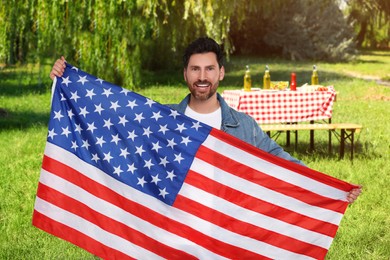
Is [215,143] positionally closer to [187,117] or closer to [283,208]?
[187,117]

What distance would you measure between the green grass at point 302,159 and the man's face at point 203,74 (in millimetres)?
2564

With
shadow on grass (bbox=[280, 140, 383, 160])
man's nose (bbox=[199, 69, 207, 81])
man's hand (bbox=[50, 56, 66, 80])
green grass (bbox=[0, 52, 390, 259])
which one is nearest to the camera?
man's nose (bbox=[199, 69, 207, 81])

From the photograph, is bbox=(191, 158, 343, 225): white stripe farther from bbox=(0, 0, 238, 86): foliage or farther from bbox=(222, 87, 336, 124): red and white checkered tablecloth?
bbox=(0, 0, 238, 86): foliage

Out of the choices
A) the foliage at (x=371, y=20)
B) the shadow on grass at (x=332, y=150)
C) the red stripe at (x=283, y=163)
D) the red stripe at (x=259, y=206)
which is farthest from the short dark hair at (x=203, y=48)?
the foliage at (x=371, y=20)

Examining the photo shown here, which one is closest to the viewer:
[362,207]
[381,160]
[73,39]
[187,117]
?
[187,117]

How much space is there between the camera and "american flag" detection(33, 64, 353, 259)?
4672mm

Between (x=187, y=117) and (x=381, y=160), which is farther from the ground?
(x=187, y=117)

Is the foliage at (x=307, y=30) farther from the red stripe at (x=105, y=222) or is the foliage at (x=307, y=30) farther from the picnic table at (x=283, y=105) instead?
the red stripe at (x=105, y=222)

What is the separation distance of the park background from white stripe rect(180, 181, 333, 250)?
1957 millimetres

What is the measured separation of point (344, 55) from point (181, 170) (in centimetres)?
4287

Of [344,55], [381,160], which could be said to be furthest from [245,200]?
[344,55]

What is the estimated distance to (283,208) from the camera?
4727 mm

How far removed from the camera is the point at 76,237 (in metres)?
4.81

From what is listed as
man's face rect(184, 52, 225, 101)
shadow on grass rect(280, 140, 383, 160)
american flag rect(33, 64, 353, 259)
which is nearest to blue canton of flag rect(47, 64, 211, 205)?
american flag rect(33, 64, 353, 259)
